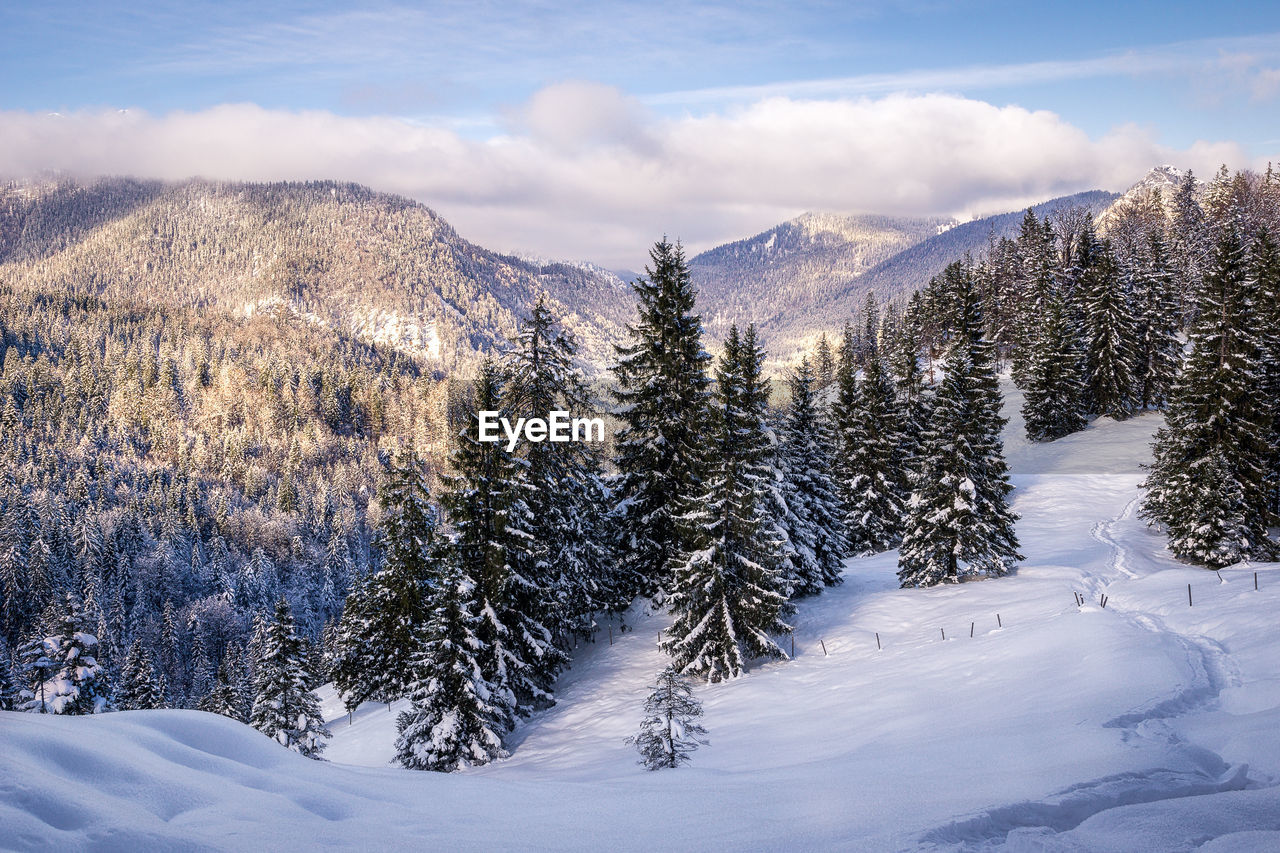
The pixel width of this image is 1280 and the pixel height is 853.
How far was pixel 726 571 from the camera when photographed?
21422mm

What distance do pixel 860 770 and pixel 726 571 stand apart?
12130mm

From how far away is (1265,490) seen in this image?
2917 cm

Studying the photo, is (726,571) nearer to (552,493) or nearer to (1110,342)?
(552,493)

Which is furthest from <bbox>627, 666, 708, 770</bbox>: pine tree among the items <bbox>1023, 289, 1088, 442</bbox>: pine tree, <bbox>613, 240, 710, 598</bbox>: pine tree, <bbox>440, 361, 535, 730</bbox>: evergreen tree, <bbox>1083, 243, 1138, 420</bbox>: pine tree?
<bbox>1083, 243, 1138, 420</bbox>: pine tree

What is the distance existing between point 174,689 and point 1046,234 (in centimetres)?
13515

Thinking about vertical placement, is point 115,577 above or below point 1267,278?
below

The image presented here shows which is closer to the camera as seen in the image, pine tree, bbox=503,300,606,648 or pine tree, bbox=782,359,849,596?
pine tree, bbox=503,300,606,648

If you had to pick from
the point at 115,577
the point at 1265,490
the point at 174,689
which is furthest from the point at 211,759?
the point at 115,577

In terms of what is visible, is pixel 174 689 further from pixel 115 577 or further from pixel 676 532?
pixel 676 532

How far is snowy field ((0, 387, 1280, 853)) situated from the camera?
19.9 feet

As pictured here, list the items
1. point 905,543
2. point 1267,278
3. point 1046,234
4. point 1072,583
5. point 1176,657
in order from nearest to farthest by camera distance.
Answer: point 1176,657 < point 1072,583 < point 905,543 < point 1267,278 < point 1046,234

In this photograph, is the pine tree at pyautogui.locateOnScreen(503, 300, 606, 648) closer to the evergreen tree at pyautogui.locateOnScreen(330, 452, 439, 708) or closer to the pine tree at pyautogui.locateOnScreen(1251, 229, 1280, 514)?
the evergreen tree at pyautogui.locateOnScreen(330, 452, 439, 708)

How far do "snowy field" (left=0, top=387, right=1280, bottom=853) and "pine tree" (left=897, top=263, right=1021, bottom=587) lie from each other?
666cm

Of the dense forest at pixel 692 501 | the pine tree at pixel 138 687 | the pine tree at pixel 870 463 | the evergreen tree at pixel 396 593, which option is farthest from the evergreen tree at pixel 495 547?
the pine tree at pixel 138 687
